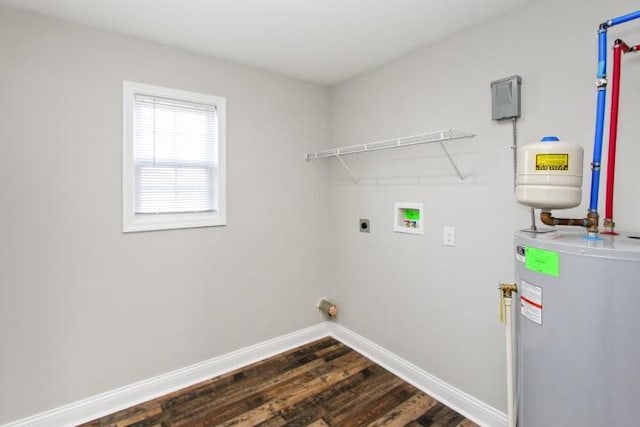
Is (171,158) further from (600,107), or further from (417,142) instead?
(600,107)

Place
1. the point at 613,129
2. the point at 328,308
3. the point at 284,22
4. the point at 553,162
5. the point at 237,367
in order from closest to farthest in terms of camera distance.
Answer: the point at 553,162
the point at 613,129
the point at 284,22
the point at 237,367
the point at 328,308

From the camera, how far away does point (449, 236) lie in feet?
7.01

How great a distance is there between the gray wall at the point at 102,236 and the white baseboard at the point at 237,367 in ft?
0.20

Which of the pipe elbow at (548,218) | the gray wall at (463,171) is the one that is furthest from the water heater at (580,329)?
the gray wall at (463,171)

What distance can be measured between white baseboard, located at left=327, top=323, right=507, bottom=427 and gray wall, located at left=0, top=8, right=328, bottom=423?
0.77m

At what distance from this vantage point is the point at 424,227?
7.50 feet

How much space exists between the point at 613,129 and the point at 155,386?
3.00 m

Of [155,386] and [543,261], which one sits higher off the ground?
[543,261]

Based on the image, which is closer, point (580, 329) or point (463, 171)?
point (580, 329)

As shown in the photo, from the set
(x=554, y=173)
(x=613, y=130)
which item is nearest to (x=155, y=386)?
(x=554, y=173)

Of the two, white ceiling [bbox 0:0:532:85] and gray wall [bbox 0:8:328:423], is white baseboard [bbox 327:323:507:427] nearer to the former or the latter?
gray wall [bbox 0:8:328:423]

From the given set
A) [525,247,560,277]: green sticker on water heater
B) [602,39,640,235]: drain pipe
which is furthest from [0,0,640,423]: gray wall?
[525,247,560,277]: green sticker on water heater

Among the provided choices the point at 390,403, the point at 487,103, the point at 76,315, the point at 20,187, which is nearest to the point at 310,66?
the point at 487,103

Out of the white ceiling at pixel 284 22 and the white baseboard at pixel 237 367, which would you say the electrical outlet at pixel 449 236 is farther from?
the white ceiling at pixel 284 22
